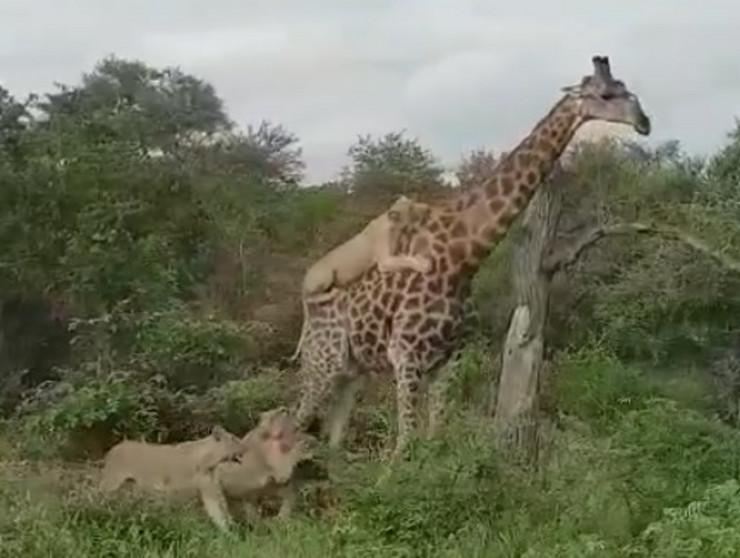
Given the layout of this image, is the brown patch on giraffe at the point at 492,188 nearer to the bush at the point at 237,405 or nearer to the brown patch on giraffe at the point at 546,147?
the brown patch on giraffe at the point at 546,147

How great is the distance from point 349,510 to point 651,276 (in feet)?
14.8

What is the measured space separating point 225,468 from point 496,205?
1916 millimetres

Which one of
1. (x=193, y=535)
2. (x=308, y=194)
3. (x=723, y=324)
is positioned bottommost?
(x=193, y=535)

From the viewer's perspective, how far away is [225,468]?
5680 millimetres

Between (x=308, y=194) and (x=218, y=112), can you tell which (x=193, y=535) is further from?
(x=218, y=112)

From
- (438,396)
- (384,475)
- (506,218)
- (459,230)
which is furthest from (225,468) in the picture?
(506,218)

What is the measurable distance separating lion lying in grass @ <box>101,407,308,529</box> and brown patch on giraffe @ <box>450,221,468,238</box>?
137 centimetres

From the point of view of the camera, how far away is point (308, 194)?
11.6 metres

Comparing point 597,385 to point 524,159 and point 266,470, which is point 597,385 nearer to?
point 524,159

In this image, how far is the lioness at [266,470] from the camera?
5.67 meters

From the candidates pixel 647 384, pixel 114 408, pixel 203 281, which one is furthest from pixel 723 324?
pixel 114 408

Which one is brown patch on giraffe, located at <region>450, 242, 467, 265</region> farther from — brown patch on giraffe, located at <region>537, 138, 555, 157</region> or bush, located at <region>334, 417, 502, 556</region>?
bush, located at <region>334, 417, 502, 556</region>

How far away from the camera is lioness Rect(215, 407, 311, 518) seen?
223 inches

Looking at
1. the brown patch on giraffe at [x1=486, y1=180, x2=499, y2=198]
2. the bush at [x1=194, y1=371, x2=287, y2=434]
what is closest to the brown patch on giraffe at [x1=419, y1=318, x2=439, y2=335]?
the brown patch on giraffe at [x1=486, y1=180, x2=499, y2=198]
